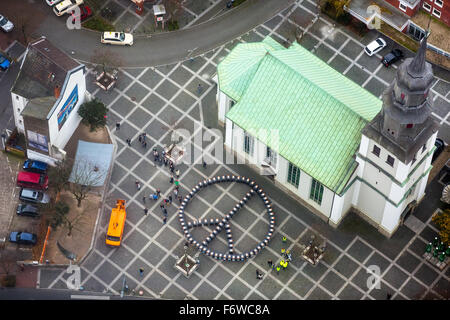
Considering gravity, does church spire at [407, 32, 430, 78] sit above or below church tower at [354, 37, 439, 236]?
above

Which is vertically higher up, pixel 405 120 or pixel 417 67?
pixel 417 67

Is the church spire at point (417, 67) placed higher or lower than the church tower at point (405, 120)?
higher

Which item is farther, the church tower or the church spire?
the church tower

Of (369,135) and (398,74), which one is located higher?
(398,74)

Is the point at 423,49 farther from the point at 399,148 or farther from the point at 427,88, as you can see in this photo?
the point at 399,148

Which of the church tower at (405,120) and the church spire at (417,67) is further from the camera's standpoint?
the church tower at (405,120)

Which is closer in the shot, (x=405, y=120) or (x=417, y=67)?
(x=417, y=67)
